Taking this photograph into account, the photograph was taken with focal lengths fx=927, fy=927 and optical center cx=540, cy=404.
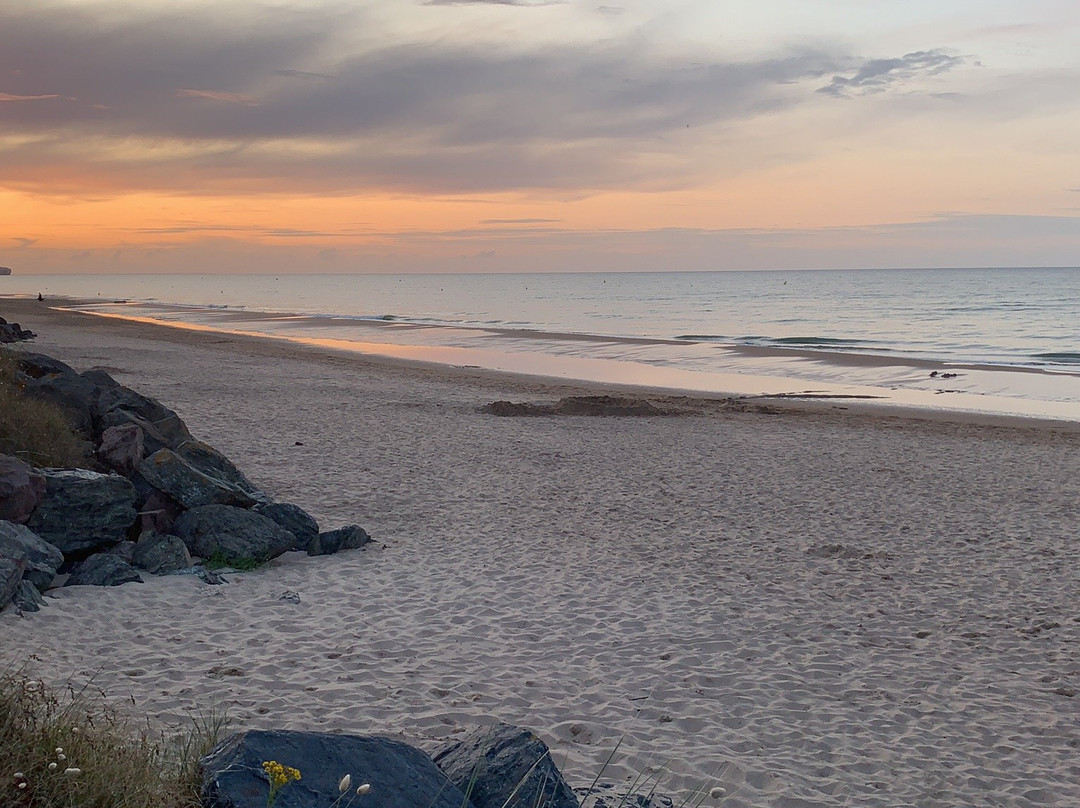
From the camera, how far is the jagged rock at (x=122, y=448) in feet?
34.7

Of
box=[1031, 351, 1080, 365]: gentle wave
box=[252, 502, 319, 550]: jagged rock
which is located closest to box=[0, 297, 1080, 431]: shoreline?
box=[1031, 351, 1080, 365]: gentle wave

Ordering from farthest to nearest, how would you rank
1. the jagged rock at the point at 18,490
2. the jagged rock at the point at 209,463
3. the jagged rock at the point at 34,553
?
the jagged rock at the point at 209,463, the jagged rock at the point at 18,490, the jagged rock at the point at 34,553

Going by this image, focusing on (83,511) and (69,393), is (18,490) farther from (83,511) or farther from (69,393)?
(69,393)

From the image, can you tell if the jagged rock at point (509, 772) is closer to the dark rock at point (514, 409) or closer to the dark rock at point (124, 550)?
the dark rock at point (124, 550)

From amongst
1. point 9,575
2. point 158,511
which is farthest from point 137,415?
point 9,575

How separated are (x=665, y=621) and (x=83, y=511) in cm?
572

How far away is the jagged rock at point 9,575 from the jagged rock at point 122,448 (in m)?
3.00

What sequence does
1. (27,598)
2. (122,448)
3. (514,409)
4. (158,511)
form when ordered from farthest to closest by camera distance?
(514,409), (122,448), (158,511), (27,598)

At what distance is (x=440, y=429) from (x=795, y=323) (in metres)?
49.2

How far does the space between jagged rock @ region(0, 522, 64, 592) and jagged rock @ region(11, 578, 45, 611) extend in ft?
0.48

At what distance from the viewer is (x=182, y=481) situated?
33.0 feet

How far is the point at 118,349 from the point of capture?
1352 inches

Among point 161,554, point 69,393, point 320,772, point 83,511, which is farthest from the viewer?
point 69,393

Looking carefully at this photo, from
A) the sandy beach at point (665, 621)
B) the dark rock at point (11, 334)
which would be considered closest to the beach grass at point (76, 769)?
the sandy beach at point (665, 621)
